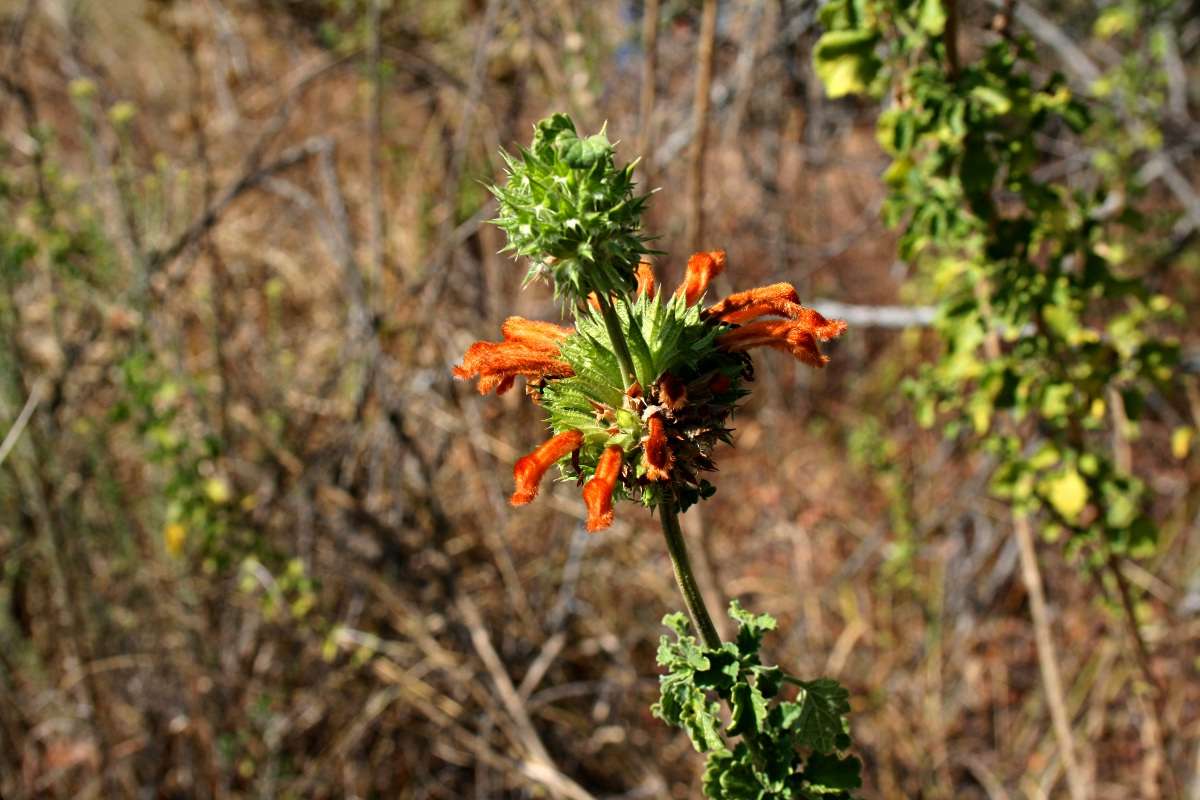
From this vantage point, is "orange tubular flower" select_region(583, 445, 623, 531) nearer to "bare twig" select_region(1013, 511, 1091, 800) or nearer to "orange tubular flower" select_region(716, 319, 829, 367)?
"orange tubular flower" select_region(716, 319, 829, 367)

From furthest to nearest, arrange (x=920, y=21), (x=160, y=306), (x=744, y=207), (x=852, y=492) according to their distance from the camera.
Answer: (x=744, y=207) < (x=852, y=492) < (x=160, y=306) < (x=920, y=21)

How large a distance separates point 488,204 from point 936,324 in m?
2.05

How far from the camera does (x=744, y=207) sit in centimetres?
561

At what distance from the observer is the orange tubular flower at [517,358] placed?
1.21 metres

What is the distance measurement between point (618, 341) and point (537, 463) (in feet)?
0.68

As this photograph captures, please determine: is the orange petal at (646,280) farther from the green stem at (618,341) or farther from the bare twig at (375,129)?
the bare twig at (375,129)

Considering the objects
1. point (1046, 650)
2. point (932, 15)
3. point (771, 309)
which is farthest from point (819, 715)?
point (1046, 650)

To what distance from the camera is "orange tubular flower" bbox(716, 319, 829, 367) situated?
3.87ft

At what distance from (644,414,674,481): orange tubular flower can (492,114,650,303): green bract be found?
0.17 metres

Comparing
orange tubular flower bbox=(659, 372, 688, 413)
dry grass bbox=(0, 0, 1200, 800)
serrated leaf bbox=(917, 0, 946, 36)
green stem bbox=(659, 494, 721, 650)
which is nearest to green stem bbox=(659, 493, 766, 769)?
green stem bbox=(659, 494, 721, 650)

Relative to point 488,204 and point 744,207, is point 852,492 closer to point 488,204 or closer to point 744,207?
point 744,207

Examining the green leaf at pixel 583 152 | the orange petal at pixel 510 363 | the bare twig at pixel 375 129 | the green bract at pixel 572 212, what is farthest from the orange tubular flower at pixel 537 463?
the bare twig at pixel 375 129

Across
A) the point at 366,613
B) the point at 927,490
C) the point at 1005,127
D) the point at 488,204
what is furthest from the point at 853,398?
the point at 1005,127

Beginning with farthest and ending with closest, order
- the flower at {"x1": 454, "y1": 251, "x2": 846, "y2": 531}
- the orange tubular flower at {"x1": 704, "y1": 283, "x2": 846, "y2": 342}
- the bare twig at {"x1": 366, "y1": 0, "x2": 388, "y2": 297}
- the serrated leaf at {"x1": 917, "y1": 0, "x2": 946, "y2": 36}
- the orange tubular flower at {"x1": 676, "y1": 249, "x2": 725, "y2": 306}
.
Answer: the bare twig at {"x1": 366, "y1": 0, "x2": 388, "y2": 297} < the serrated leaf at {"x1": 917, "y1": 0, "x2": 946, "y2": 36} < the orange tubular flower at {"x1": 676, "y1": 249, "x2": 725, "y2": 306} < the orange tubular flower at {"x1": 704, "y1": 283, "x2": 846, "y2": 342} < the flower at {"x1": 454, "y1": 251, "x2": 846, "y2": 531}
